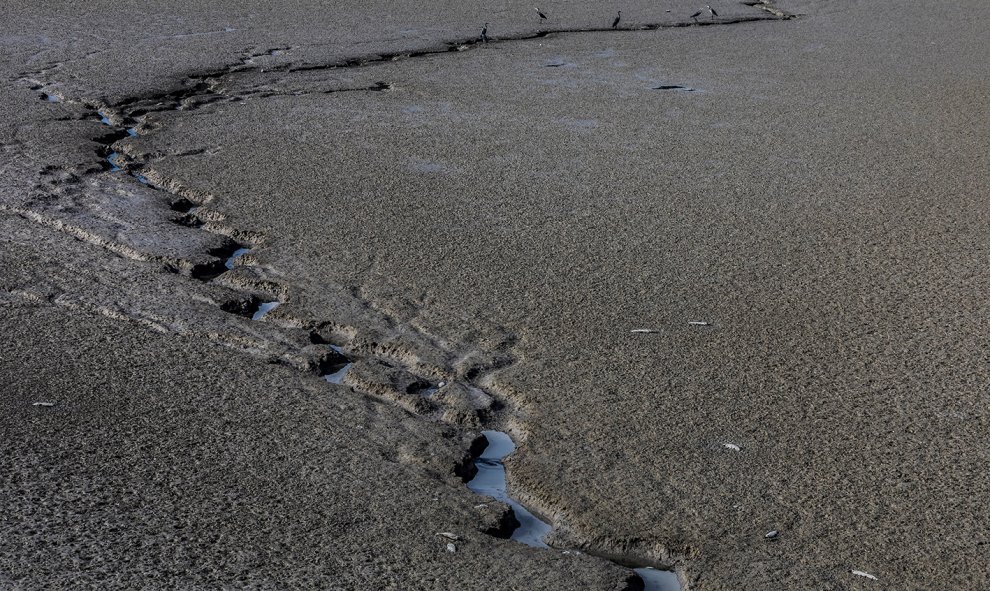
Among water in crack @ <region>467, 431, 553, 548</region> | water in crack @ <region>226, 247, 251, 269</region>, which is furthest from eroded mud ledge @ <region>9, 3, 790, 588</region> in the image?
water in crack @ <region>467, 431, 553, 548</region>

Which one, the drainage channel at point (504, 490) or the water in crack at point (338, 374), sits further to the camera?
the water in crack at point (338, 374)

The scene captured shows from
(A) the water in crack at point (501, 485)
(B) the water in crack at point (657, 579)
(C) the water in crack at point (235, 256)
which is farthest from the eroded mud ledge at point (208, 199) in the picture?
(B) the water in crack at point (657, 579)

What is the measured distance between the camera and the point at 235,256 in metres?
5.12

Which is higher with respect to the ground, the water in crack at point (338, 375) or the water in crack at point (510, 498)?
the water in crack at point (338, 375)

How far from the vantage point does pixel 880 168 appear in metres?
6.81

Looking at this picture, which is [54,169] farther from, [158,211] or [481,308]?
[481,308]

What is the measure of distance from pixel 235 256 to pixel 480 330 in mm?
1440

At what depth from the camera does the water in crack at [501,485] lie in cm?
310

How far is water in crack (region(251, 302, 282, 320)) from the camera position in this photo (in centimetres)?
449

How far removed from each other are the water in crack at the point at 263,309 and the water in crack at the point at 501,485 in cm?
131

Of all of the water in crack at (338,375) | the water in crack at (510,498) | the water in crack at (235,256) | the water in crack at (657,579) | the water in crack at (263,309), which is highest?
the water in crack at (235,256)

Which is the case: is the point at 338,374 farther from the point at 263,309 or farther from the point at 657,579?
the point at 657,579

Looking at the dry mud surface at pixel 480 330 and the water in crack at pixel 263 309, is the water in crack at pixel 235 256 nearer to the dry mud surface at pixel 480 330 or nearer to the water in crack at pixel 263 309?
the dry mud surface at pixel 480 330

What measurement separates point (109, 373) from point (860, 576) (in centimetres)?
260
